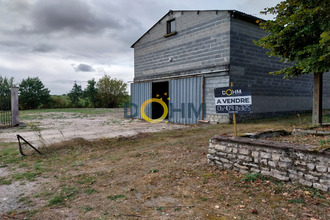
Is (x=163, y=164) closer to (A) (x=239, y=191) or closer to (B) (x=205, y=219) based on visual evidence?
(A) (x=239, y=191)

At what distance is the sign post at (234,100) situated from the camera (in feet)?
17.0

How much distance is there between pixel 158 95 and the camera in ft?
56.4

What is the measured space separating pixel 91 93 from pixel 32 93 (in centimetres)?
839

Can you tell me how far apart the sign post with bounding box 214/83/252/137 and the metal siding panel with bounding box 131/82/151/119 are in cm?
1165

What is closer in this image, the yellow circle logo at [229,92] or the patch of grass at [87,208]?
the patch of grass at [87,208]

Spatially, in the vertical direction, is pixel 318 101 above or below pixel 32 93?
below

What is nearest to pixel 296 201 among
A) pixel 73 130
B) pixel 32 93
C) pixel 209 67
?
pixel 209 67

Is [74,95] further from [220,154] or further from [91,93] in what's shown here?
[220,154]

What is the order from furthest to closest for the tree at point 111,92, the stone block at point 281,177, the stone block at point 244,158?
the tree at point 111,92 → the stone block at point 244,158 → the stone block at point 281,177

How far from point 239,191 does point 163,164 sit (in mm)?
2138

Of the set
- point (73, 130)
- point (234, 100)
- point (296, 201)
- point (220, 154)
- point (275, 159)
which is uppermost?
point (234, 100)

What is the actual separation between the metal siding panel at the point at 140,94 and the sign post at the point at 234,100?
1165 centimetres

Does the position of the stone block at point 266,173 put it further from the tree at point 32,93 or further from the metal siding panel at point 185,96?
the tree at point 32,93

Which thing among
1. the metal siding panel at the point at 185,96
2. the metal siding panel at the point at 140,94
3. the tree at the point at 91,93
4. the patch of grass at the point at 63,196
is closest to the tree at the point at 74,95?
the tree at the point at 91,93
